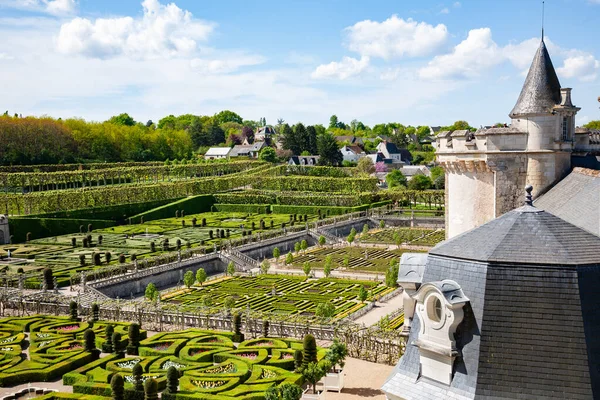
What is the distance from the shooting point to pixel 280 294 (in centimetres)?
3481

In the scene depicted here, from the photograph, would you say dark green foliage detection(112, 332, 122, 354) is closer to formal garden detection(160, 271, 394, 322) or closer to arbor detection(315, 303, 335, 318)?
formal garden detection(160, 271, 394, 322)

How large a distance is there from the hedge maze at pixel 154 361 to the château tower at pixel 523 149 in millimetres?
7766

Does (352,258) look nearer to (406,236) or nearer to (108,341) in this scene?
(406,236)

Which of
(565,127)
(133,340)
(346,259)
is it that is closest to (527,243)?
(565,127)

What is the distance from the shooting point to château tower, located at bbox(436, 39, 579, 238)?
19.7m

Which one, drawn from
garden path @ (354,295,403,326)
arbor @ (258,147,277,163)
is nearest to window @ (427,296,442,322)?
garden path @ (354,295,403,326)

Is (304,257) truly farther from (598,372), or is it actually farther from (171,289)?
(598,372)

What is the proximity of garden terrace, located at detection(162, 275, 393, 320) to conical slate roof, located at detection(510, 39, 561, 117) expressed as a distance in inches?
518

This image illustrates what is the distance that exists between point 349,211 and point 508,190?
45983 mm

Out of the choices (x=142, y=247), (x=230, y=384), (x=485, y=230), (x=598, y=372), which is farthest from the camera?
(x=142, y=247)

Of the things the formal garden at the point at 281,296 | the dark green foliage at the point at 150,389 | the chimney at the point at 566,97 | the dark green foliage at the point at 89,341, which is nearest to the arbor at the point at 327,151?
the formal garden at the point at 281,296

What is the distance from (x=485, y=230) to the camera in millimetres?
10156

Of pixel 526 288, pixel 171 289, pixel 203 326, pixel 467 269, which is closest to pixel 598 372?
pixel 526 288

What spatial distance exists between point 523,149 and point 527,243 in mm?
11246
